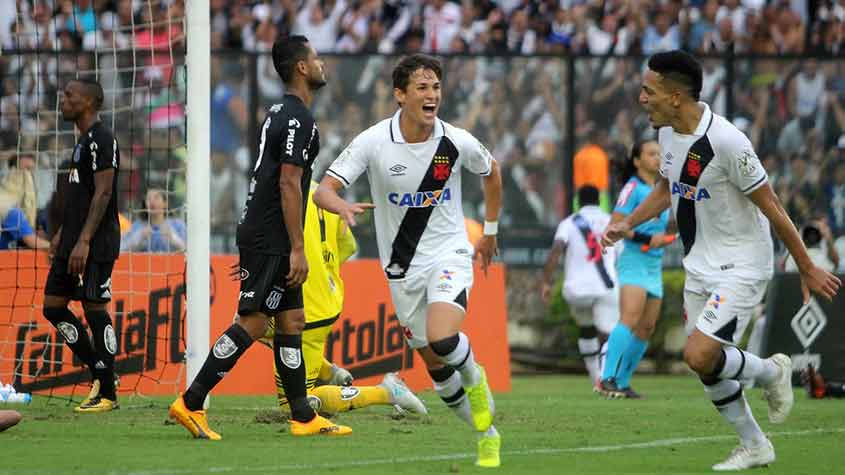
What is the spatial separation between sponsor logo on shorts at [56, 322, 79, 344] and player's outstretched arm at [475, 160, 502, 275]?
13.5 ft

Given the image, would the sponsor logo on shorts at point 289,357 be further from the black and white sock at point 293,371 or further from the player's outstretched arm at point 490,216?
the player's outstretched arm at point 490,216

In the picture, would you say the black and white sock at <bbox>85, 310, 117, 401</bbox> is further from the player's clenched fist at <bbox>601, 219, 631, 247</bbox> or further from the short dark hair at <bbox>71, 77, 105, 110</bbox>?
the player's clenched fist at <bbox>601, 219, 631, 247</bbox>

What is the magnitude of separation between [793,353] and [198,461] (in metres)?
8.51

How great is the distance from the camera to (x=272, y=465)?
8.31 metres

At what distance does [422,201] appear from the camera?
8898mm

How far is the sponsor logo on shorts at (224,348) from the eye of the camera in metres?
9.70

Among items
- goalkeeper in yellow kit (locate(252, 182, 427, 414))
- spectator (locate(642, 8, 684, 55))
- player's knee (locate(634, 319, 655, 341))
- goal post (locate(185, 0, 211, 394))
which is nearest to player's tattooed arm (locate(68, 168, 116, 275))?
goal post (locate(185, 0, 211, 394))

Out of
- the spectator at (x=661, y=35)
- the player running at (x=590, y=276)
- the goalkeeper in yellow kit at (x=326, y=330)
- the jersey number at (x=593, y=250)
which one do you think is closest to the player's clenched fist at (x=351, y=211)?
the goalkeeper in yellow kit at (x=326, y=330)

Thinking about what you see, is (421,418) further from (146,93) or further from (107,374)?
(146,93)

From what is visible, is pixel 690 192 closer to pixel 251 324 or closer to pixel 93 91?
pixel 251 324

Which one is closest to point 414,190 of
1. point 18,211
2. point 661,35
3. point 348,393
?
point 348,393

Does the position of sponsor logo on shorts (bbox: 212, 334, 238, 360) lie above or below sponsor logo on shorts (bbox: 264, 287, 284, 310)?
below

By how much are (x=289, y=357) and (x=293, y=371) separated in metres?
0.10

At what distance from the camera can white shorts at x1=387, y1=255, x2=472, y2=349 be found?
28.3ft
